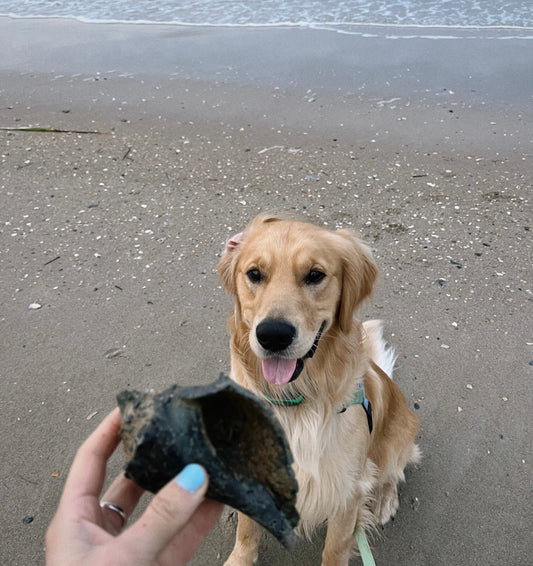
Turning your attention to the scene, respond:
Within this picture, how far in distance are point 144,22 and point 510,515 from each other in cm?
986

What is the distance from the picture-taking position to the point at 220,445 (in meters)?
1.23

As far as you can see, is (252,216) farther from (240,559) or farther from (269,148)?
(240,559)

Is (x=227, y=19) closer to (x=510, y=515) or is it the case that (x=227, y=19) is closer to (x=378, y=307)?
(x=378, y=307)

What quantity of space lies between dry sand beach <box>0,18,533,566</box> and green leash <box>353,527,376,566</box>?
195 millimetres

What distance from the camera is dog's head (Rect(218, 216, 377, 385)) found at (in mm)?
1807

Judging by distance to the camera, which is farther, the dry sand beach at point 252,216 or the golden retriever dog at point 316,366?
the dry sand beach at point 252,216

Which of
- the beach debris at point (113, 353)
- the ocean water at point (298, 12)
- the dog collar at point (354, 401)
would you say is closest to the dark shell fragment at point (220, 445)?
the dog collar at point (354, 401)

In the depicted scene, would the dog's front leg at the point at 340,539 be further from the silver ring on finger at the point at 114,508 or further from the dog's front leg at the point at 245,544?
the silver ring on finger at the point at 114,508

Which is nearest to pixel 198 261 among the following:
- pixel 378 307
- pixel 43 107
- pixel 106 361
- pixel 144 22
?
pixel 106 361

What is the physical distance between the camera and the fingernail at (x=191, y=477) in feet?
3.50

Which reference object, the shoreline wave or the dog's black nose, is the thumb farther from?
the shoreline wave

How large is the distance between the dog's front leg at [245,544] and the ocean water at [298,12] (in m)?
8.67

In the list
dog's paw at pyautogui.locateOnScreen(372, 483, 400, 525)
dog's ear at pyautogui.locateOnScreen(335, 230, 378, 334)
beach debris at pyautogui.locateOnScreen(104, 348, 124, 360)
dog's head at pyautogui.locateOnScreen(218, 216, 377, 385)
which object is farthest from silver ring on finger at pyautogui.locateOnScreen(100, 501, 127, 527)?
beach debris at pyautogui.locateOnScreen(104, 348, 124, 360)

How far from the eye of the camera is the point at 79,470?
125 cm
